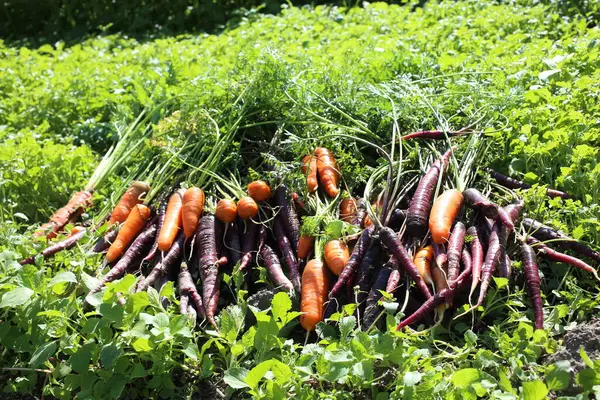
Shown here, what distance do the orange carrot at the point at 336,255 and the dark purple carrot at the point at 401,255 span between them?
177mm

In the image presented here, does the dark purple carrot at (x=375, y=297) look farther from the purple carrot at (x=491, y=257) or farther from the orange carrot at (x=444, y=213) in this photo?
the purple carrot at (x=491, y=257)

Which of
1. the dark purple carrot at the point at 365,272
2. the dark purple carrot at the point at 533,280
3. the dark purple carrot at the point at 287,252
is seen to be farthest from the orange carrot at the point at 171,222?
the dark purple carrot at the point at 533,280

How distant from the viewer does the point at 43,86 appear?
5.35m

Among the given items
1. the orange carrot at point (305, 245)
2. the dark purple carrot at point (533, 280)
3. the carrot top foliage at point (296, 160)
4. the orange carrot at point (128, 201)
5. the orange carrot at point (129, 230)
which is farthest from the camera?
the orange carrot at point (128, 201)

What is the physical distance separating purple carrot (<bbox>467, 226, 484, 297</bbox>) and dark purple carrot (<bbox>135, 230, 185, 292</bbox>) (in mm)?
1311

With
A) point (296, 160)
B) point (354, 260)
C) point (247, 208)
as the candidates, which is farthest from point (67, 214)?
point (354, 260)

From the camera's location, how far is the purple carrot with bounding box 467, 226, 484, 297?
2611mm

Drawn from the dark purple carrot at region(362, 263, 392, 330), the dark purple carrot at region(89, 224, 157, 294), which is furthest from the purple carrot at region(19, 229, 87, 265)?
the dark purple carrot at region(362, 263, 392, 330)

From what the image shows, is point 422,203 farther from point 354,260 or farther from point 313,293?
point 313,293

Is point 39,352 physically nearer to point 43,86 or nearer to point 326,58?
point 326,58

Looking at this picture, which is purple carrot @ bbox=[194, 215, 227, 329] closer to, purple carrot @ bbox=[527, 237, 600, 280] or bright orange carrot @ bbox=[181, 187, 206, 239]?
bright orange carrot @ bbox=[181, 187, 206, 239]

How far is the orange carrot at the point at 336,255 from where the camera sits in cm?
282

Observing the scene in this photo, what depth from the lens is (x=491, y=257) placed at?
268 cm

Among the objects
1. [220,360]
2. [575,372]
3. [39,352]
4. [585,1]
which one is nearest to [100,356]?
[39,352]
